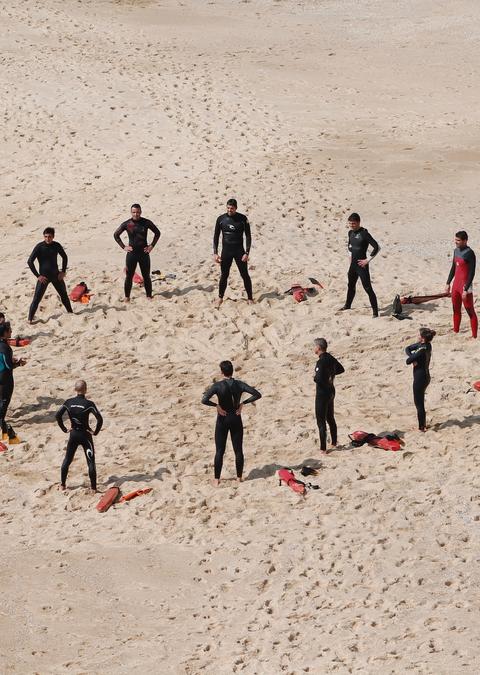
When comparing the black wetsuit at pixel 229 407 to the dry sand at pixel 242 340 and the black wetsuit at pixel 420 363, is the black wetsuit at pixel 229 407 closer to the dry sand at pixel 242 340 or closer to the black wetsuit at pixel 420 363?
the dry sand at pixel 242 340

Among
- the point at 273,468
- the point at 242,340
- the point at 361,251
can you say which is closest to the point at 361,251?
the point at 361,251

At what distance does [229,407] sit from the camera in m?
15.3

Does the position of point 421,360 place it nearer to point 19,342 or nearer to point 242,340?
point 242,340

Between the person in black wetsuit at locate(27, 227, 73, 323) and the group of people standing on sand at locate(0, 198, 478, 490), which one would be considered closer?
the group of people standing on sand at locate(0, 198, 478, 490)

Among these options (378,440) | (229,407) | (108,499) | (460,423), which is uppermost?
(229,407)

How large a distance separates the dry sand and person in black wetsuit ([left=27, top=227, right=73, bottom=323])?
29.4 inches

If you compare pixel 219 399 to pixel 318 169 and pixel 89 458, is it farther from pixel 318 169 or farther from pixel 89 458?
pixel 318 169

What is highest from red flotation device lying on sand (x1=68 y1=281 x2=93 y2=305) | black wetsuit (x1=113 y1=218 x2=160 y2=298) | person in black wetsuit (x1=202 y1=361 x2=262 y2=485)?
black wetsuit (x1=113 y1=218 x2=160 y2=298)

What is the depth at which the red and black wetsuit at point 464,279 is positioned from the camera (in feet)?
61.5

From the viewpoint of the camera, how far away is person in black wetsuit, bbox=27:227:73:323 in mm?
20891

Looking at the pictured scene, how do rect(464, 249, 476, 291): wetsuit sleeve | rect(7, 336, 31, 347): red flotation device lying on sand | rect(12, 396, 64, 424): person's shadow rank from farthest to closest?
1. rect(7, 336, 31, 347): red flotation device lying on sand
2. rect(464, 249, 476, 291): wetsuit sleeve
3. rect(12, 396, 64, 424): person's shadow

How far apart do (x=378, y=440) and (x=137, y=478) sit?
3.44 metres

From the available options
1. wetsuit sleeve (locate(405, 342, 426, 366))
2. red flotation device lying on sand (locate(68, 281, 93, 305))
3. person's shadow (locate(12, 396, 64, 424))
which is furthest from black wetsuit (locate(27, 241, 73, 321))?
wetsuit sleeve (locate(405, 342, 426, 366))

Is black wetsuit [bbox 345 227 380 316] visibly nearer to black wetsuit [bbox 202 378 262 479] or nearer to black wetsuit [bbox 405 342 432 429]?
black wetsuit [bbox 405 342 432 429]
